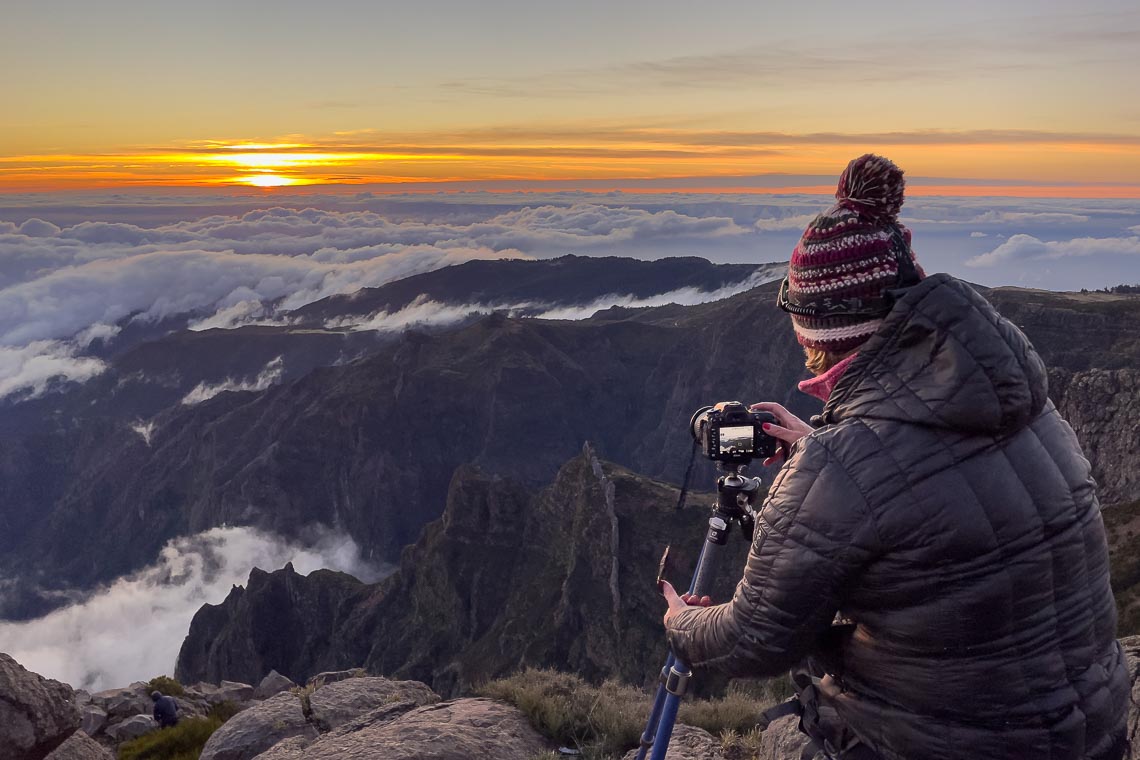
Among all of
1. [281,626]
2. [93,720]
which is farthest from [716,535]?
[281,626]

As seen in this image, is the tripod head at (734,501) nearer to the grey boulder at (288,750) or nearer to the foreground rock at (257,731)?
the grey boulder at (288,750)

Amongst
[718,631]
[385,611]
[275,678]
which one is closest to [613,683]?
[718,631]

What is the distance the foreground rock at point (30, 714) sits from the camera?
8711mm

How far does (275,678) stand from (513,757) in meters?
21.0

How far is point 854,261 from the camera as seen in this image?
3078 millimetres

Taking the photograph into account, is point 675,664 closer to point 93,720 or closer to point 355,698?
point 355,698

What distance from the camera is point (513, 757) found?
23.0 ft

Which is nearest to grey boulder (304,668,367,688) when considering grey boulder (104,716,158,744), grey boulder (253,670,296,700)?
grey boulder (104,716,158,744)

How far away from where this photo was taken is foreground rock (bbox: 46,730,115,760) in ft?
30.1

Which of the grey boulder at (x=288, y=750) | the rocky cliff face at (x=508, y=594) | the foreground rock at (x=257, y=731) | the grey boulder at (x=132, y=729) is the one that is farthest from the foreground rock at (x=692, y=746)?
the rocky cliff face at (x=508, y=594)

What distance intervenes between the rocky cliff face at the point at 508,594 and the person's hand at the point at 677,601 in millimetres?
63624

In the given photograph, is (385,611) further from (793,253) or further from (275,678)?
(793,253)

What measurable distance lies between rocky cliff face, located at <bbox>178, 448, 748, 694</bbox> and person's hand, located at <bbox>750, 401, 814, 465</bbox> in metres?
63.4

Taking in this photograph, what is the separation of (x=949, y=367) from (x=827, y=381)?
0.61m
